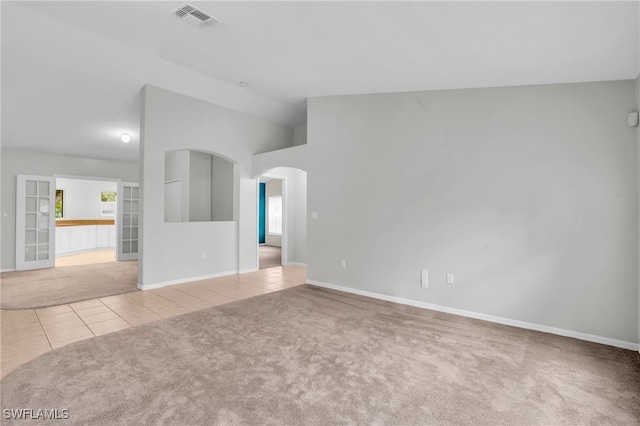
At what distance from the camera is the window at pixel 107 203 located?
10.4 metres

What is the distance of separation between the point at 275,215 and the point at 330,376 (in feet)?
31.2

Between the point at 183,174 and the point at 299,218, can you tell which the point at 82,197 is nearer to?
the point at 183,174

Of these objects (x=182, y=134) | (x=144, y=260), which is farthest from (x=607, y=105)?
(x=144, y=260)

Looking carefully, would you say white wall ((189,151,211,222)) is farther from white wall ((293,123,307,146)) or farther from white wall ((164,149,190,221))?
white wall ((293,123,307,146))

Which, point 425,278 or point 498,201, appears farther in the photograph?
point 425,278

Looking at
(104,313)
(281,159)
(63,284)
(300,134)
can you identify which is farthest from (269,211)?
(104,313)

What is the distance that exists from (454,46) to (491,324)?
Answer: 293 centimetres

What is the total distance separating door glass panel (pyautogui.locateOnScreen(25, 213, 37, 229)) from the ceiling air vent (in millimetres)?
6226

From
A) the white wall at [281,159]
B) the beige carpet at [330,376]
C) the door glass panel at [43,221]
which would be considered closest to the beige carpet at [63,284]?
the door glass panel at [43,221]

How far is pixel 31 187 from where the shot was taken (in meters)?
6.54

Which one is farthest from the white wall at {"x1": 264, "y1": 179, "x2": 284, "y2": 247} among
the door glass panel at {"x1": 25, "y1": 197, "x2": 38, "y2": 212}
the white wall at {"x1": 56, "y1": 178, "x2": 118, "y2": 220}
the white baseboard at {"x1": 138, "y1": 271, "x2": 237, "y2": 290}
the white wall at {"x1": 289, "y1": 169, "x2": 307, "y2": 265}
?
the door glass panel at {"x1": 25, "y1": 197, "x2": 38, "y2": 212}

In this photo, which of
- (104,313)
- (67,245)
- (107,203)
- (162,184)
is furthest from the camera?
(107,203)

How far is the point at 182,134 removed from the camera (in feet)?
16.9

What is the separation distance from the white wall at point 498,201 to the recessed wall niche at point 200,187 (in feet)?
10.1
